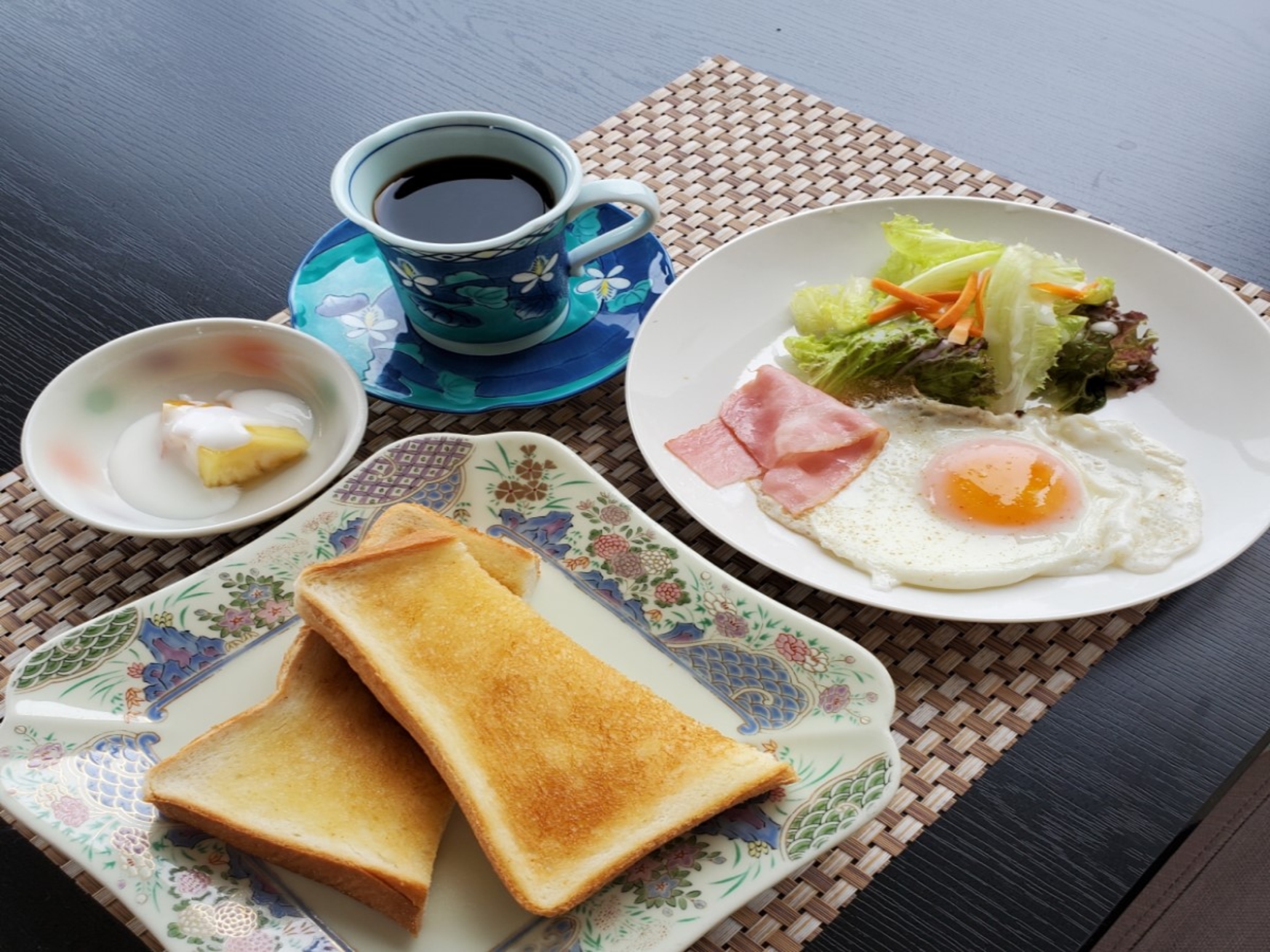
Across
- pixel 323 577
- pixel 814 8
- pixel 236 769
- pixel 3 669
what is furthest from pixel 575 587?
pixel 814 8

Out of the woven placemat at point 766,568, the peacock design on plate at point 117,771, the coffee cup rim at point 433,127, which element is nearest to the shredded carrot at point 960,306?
the woven placemat at point 766,568

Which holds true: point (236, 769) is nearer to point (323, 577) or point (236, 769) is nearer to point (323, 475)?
point (323, 577)

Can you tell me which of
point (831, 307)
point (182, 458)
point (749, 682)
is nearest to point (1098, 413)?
point (831, 307)

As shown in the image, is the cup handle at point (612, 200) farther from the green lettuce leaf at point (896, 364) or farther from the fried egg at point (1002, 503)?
the fried egg at point (1002, 503)

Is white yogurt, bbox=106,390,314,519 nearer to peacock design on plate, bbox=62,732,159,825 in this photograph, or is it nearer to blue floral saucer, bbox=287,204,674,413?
blue floral saucer, bbox=287,204,674,413

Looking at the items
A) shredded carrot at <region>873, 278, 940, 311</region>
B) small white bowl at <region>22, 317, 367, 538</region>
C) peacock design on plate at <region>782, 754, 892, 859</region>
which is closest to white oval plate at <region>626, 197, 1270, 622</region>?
shredded carrot at <region>873, 278, 940, 311</region>

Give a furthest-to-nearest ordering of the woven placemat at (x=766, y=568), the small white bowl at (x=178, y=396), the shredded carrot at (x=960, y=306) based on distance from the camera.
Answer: the shredded carrot at (x=960, y=306) < the small white bowl at (x=178, y=396) < the woven placemat at (x=766, y=568)
